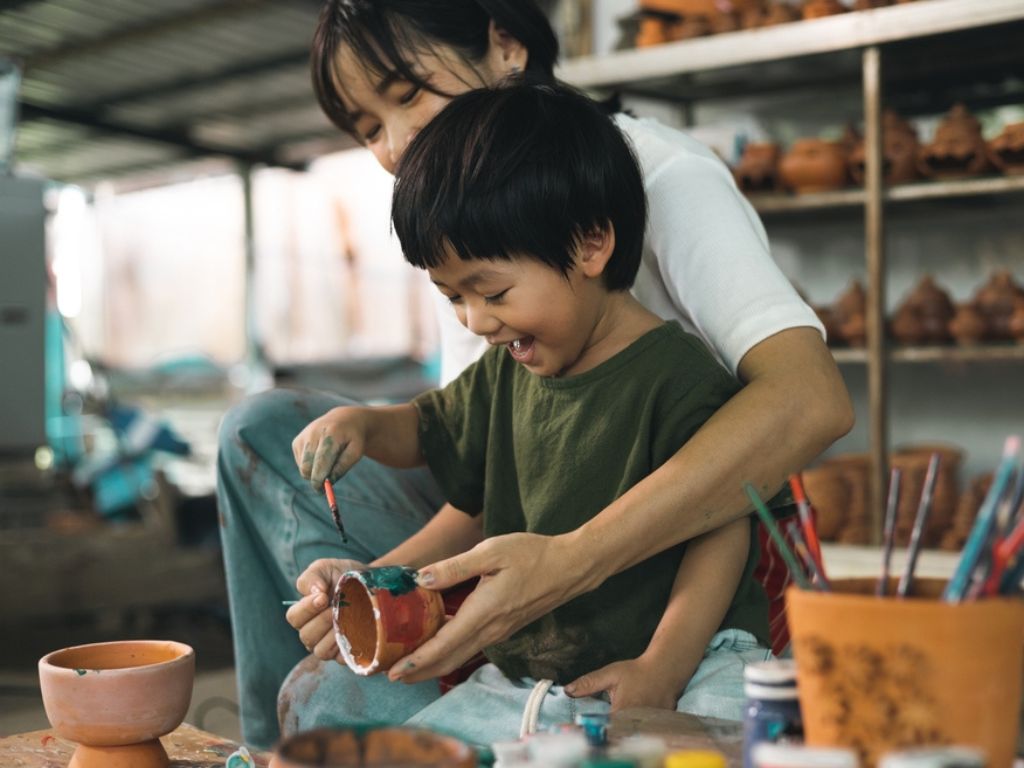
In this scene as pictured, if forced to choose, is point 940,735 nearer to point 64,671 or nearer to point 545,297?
point 545,297

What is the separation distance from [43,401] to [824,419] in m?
3.89

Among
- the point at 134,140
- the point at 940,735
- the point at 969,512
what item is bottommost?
the point at 969,512

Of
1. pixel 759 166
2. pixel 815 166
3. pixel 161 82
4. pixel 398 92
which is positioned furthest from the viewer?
pixel 161 82

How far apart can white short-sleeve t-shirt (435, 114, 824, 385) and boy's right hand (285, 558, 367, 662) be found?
58 centimetres

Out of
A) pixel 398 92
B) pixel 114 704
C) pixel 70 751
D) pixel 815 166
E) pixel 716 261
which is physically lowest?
pixel 70 751

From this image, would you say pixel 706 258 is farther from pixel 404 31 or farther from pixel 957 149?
pixel 957 149

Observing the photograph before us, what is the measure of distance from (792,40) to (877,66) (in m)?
0.27

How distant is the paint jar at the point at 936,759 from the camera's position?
0.67m

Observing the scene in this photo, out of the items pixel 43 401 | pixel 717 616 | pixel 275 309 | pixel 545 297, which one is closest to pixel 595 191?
pixel 545 297

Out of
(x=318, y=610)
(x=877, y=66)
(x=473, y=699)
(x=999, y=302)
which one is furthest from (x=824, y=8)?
(x=318, y=610)

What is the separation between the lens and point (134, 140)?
440 inches

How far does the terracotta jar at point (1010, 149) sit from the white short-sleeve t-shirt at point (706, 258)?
6.66 feet

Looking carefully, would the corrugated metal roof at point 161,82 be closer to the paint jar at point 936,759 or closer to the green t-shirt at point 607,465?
the green t-shirt at point 607,465

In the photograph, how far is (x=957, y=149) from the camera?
11.5 ft
